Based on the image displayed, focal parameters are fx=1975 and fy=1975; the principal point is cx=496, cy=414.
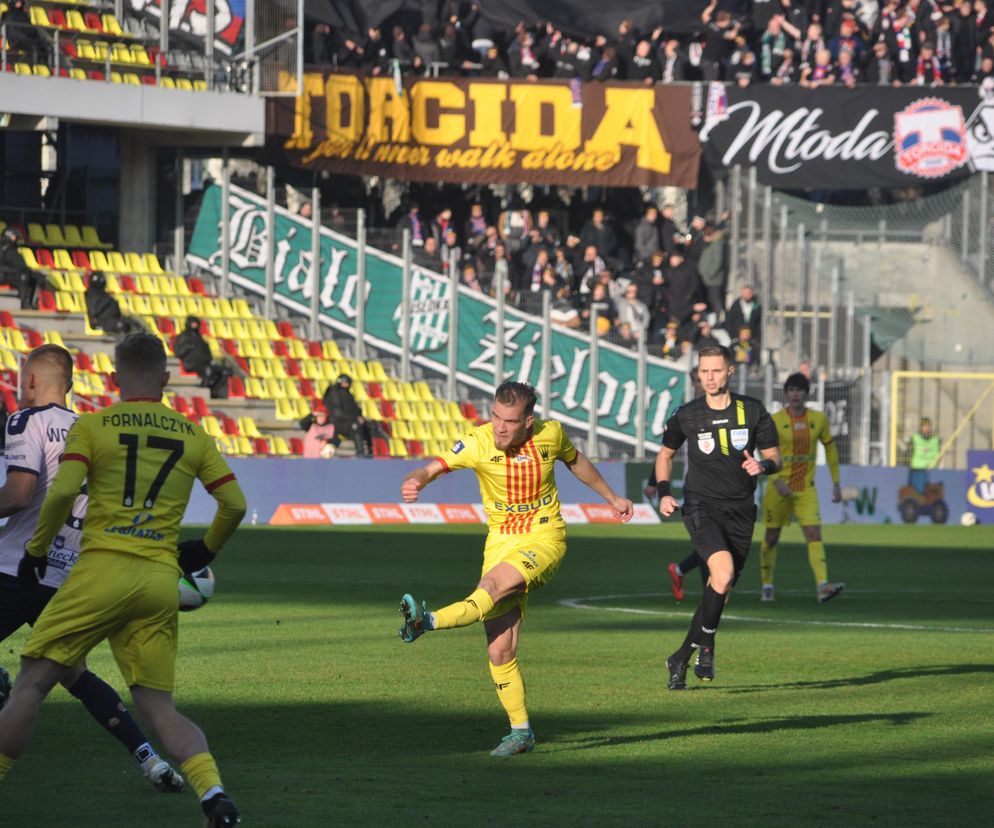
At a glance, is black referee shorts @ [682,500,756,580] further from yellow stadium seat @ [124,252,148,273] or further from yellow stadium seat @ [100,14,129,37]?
yellow stadium seat @ [100,14,129,37]

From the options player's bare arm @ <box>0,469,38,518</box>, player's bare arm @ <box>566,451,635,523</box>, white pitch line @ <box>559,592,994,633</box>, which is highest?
player's bare arm @ <box>0,469,38,518</box>

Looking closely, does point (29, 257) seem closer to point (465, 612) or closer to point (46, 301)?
point (46, 301)

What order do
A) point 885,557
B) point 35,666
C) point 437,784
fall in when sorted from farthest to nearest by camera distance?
point 885,557, point 437,784, point 35,666

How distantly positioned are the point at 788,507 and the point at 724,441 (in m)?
6.94

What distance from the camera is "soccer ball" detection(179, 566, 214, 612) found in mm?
9008

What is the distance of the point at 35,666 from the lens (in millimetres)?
7449

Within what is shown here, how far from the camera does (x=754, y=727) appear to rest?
10711mm

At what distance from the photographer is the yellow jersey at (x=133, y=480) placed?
24.3 feet

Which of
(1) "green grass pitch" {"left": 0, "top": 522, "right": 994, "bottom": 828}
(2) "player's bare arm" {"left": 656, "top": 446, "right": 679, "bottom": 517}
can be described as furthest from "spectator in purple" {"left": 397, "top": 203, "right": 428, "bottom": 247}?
(2) "player's bare arm" {"left": 656, "top": 446, "right": 679, "bottom": 517}

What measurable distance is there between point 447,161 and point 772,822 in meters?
33.3

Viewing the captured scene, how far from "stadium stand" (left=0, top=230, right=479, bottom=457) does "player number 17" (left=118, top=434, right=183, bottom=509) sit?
2437 cm

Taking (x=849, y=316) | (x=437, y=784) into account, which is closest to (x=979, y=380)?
(x=849, y=316)

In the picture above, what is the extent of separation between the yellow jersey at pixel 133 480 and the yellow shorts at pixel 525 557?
8.14 ft

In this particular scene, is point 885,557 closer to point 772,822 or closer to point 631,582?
point 631,582
